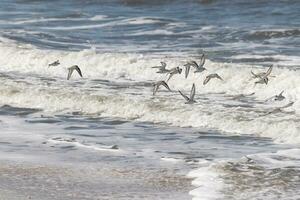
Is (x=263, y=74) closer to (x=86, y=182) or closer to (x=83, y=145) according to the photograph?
(x=83, y=145)

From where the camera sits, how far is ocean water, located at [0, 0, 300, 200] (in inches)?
394

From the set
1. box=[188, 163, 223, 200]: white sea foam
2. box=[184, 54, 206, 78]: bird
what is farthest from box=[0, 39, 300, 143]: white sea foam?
box=[188, 163, 223, 200]: white sea foam

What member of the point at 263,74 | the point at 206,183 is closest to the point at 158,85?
the point at 263,74

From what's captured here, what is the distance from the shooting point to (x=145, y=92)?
17281 mm

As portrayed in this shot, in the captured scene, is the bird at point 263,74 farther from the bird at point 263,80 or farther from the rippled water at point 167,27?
the rippled water at point 167,27

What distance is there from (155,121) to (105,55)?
7407 mm

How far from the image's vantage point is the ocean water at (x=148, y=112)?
10.0m

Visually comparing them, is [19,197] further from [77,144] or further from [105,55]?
[105,55]

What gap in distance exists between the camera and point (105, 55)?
21.8m

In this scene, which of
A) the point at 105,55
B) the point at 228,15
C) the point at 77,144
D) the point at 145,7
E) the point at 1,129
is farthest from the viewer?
the point at 145,7

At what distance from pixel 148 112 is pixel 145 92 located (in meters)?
2.16

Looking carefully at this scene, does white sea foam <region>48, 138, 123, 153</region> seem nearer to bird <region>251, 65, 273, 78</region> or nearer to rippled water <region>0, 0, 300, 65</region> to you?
bird <region>251, 65, 273, 78</region>

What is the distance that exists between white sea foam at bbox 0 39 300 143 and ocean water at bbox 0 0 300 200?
0.03 m

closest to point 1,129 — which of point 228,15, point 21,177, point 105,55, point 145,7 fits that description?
point 21,177
